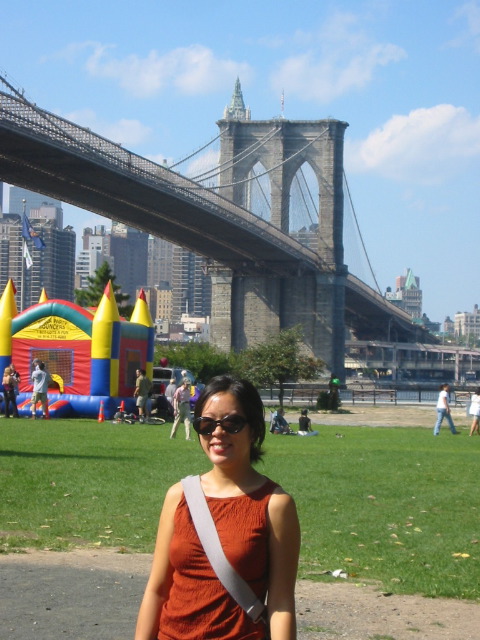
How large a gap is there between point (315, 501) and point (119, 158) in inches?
1678

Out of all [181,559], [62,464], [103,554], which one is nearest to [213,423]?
[181,559]

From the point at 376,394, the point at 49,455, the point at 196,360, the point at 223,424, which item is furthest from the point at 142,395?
the point at 376,394

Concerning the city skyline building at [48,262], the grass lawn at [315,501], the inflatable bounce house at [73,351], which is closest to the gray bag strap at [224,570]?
the grass lawn at [315,501]

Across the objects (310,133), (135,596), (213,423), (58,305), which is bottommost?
(135,596)

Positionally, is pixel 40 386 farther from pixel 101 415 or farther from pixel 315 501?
pixel 315 501

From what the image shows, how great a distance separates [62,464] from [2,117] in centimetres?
3218

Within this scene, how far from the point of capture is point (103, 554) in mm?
8273

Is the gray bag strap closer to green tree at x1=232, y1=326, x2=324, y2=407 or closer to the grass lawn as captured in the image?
the grass lawn

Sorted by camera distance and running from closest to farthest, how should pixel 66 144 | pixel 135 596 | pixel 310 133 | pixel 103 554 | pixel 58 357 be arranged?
pixel 135 596 < pixel 103 554 < pixel 58 357 < pixel 66 144 < pixel 310 133

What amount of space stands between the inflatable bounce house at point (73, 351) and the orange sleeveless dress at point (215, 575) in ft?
79.4

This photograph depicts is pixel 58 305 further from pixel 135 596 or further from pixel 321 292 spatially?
pixel 321 292

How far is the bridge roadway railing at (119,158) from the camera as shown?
4559 cm

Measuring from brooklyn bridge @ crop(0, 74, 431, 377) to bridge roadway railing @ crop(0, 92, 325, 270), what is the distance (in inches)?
4.0

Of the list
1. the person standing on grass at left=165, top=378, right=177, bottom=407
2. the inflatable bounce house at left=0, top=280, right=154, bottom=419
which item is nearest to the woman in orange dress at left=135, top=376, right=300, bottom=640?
the person standing on grass at left=165, top=378, right=177, bottom=407
